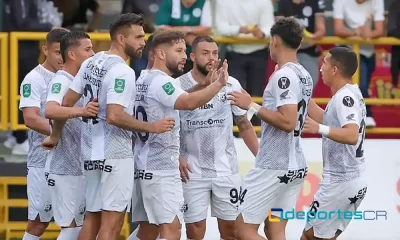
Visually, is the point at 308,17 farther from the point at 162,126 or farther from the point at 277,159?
the point at 162,126

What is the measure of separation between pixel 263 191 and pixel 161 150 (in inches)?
41.4

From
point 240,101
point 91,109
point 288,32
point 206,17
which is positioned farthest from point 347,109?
point 206,17

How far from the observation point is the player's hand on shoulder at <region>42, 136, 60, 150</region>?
419 inches

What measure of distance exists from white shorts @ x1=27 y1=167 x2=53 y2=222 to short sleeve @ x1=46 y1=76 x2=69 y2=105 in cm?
124

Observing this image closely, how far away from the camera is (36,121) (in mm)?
11078

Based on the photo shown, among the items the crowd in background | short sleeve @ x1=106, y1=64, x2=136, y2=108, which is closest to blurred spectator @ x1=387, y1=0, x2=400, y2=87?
the crowd in background

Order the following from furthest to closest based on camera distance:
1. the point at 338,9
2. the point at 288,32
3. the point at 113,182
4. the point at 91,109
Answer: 1. the point at 338,9
2. the point at 288,32
3. the point at 113,182
4. the point at 91,109

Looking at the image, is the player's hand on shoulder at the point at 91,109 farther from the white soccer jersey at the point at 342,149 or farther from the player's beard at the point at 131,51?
the white soccer jersey at the point at 342,149

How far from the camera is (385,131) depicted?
46.3ft

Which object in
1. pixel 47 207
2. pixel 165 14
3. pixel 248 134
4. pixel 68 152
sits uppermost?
pixel 165 14

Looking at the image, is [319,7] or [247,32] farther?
[319,7]

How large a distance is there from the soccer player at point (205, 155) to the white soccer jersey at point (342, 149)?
1.10 meters

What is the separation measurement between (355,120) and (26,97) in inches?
133

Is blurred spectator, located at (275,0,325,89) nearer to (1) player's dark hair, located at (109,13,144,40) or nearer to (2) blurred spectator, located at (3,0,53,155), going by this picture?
(2) blurred spectator, located at (3,0,53,155)
